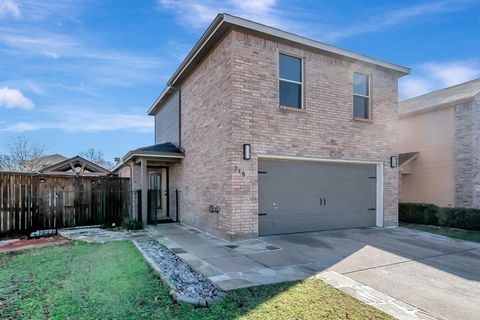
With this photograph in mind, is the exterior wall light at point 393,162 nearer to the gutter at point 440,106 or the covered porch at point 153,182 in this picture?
the gutter at point 440,106

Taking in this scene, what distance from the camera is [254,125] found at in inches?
Answer: 321

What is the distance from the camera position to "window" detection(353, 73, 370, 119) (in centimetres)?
1023

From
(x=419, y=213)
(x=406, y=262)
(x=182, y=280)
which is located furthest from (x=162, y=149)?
(x=419, y=213)

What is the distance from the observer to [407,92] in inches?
723

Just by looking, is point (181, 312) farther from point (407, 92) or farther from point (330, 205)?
point (407, 92)

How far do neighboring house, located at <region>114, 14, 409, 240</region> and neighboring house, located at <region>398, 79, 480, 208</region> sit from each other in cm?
356

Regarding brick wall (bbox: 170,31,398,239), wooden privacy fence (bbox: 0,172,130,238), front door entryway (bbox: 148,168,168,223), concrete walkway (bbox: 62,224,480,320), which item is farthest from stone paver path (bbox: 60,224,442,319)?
front door entryway (bbox: 148,168,168,223)

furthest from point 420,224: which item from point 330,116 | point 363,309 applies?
point 363,309

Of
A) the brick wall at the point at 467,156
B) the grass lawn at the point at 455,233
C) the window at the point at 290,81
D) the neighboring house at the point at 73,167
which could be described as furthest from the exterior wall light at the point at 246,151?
the neighboring house at the point at 73,167

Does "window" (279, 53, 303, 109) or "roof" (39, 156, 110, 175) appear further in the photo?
"roof" (39, 156, 110, 175)

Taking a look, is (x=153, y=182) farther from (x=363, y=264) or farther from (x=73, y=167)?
(x=363, y=264)

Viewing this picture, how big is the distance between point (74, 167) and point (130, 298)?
1397 cm

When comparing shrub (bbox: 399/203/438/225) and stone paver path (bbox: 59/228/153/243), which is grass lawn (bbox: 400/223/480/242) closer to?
shrub (bbox: 399/203/438/225)

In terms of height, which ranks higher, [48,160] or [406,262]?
[48,160]
